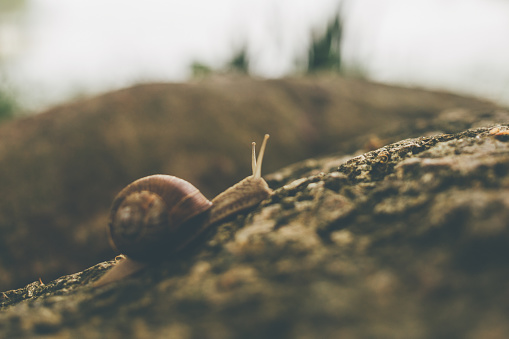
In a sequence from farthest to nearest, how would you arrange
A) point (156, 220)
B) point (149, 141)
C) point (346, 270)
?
point (149, 141)
point (156, 220)
point (346, 270)

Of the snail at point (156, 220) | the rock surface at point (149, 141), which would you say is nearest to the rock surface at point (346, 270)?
the snail at point (156, 220)

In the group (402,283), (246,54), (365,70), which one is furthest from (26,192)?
(365,70)

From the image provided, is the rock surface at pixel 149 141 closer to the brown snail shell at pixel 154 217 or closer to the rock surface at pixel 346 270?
the rock surface at pixel 346 270

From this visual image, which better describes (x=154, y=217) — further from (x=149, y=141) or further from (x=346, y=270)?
(x=149, y=141)

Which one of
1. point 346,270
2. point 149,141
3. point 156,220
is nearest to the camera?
point 346,270

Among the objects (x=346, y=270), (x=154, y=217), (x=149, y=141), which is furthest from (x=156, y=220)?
(x=149, y=141)

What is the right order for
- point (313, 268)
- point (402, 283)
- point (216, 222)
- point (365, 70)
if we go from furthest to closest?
1. point (365, 70)
2. point (216, 222)
3. point (313, 268)
4. point (402, 283)

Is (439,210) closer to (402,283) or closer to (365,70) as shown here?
(402,283)
